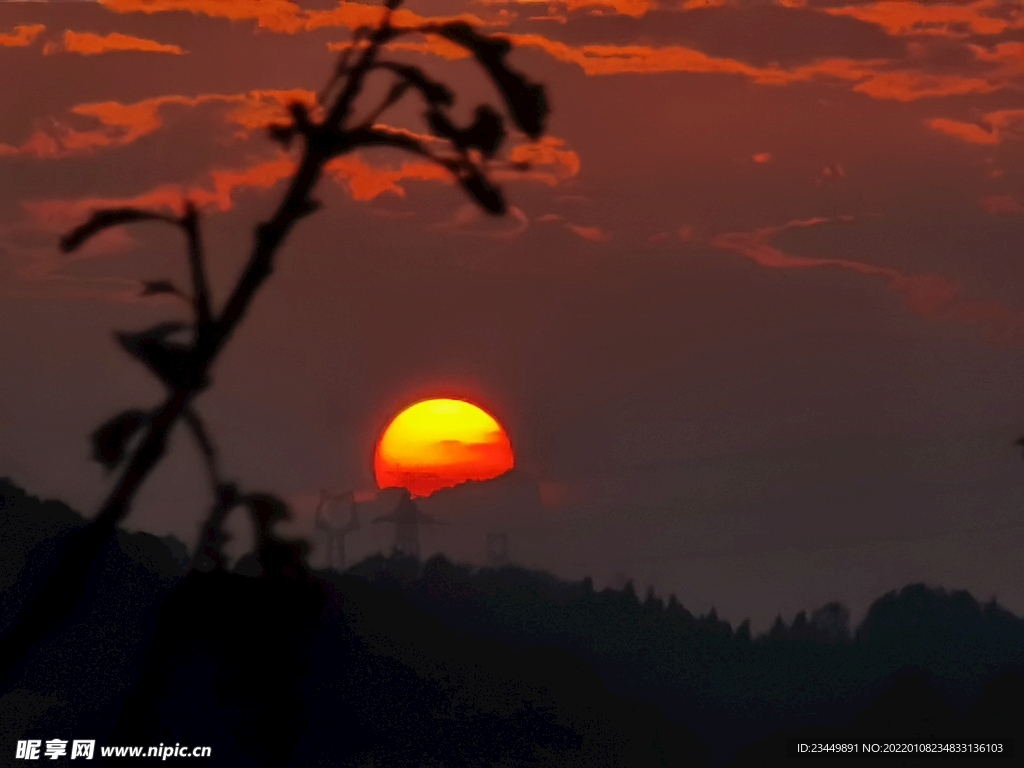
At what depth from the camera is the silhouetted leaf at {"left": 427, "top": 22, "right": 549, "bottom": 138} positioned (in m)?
1.56

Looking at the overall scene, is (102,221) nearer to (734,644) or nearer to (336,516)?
(336,516)

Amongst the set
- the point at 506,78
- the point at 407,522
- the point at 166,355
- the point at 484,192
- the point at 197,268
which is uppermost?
the point at 506,78

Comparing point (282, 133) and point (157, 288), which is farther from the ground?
point (282, 133)

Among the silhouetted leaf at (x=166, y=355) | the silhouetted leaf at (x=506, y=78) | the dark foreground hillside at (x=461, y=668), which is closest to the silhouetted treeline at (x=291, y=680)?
the dark foreground hillside at (x=461, y=668)

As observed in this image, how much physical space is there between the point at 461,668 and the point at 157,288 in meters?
0.77

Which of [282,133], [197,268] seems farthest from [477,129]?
[197,268]

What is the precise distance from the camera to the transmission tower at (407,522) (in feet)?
5.10

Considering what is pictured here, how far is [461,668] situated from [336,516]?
31cm

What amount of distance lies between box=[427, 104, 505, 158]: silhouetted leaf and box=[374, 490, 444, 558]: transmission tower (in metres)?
0.57

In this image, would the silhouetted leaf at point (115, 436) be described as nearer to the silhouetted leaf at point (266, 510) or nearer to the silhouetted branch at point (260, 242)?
the silhouetted branch at point (260, 242)

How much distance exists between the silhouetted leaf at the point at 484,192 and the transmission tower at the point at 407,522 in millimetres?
471

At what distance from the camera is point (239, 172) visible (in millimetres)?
1570

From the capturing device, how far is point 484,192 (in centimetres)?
158

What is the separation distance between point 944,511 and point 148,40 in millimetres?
1478
